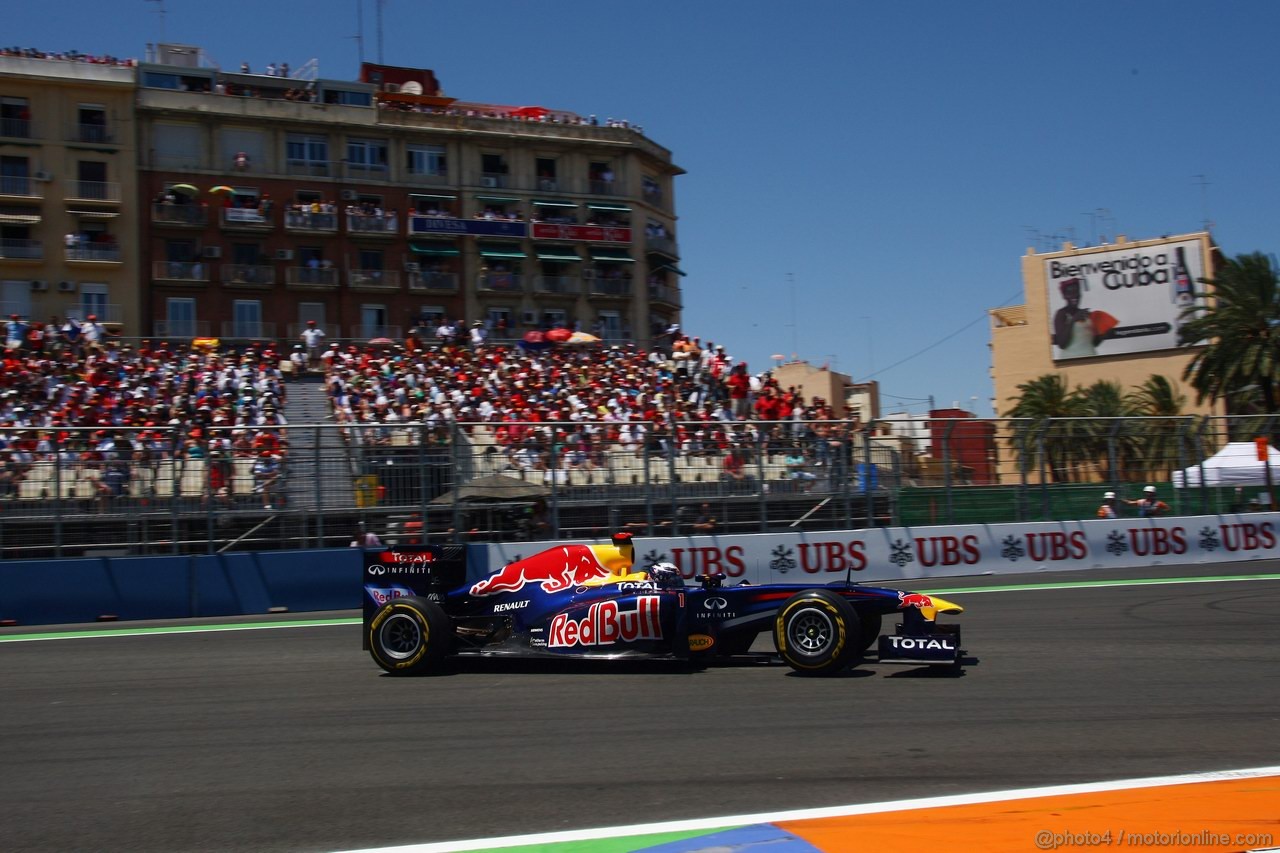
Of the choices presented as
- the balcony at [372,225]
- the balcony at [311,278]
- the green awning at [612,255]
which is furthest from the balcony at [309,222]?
the green awning at [612,255]

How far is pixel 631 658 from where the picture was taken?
30.1 feet

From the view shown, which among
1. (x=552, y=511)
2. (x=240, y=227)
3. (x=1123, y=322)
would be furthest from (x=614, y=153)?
(x=552, y=511)

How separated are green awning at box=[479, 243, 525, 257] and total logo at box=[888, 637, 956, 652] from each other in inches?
1466

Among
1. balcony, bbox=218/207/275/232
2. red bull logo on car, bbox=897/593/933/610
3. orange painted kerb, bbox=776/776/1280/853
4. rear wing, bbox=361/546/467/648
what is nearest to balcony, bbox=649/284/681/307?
balcony, bbox=218/207/275/232

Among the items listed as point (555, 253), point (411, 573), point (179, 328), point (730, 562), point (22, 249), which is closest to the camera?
point (411, 573)

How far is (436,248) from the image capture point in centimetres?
4412

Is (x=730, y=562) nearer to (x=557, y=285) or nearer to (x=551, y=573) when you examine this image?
(x=551, y=573)

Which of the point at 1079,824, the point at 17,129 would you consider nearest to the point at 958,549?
the point at 1079,824

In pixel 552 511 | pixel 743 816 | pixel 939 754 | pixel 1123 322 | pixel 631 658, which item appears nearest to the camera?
pixel 743 816

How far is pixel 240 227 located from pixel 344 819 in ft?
128

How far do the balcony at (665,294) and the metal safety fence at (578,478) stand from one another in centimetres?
3111

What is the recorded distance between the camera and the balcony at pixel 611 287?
153 feet

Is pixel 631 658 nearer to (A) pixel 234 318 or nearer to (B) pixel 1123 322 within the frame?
(A) pixel 234 318

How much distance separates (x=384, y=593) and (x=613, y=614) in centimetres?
217
